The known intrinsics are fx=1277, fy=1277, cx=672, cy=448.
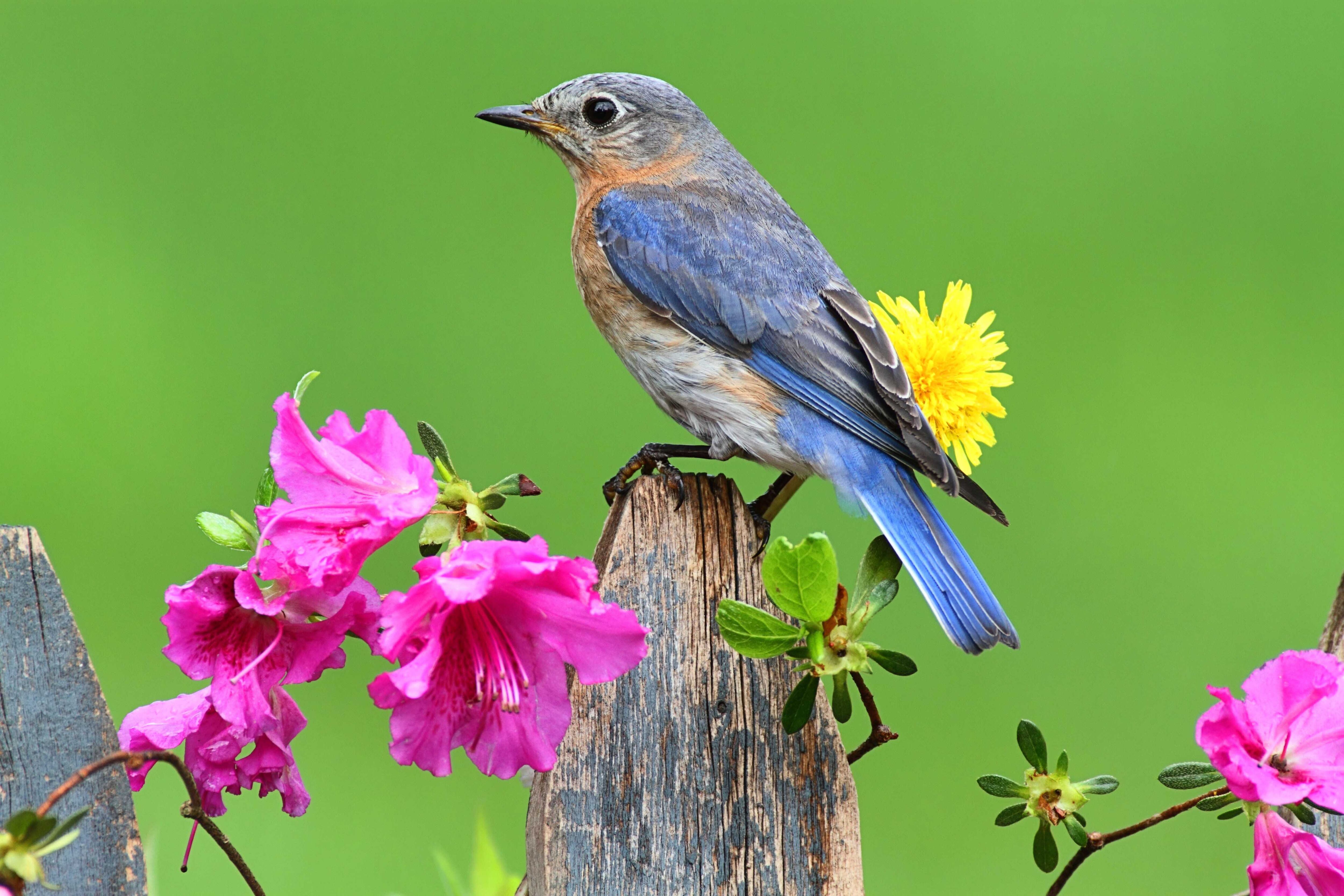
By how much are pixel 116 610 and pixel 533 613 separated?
12.3 feet

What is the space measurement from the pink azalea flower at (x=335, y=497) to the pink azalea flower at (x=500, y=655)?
0.26ft

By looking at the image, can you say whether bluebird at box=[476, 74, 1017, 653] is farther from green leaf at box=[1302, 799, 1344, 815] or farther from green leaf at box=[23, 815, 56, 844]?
green leaf at box=[23, 815, 56, 844]

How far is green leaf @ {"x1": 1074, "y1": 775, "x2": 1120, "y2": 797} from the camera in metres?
1.53

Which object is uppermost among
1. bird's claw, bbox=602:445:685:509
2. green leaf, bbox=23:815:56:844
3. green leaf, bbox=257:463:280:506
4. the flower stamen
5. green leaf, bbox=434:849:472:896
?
bird's claw, bbox=602:445:685:509

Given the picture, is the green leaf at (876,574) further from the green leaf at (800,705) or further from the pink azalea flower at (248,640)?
the pink azalea flower at (248,640)

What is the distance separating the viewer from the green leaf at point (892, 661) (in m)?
1.43

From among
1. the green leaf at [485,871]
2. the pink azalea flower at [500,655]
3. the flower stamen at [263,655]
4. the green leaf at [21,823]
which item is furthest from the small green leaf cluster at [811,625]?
the green leaf at [485,871]

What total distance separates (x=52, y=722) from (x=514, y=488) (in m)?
0.64

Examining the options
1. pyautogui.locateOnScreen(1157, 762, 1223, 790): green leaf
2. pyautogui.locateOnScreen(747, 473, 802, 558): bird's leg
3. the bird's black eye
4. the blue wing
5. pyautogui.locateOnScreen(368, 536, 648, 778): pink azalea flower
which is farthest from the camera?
the bird's black eye

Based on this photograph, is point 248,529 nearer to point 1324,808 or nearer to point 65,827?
point 65,827

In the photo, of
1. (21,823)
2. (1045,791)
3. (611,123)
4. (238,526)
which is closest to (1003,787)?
(1045,791)

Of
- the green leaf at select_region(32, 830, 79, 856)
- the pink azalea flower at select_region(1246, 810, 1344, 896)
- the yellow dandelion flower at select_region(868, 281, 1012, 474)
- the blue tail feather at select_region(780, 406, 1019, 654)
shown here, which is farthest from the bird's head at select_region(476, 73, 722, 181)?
the green leaf at select_region(32, 830, 79, 856)

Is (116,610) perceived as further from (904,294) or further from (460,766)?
(904,294)

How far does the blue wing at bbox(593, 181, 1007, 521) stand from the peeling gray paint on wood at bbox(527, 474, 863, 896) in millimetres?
595
